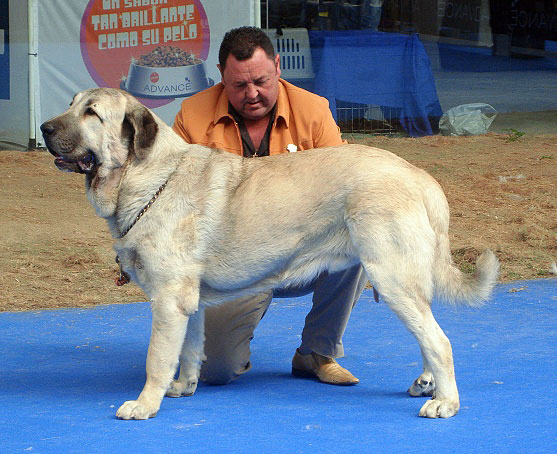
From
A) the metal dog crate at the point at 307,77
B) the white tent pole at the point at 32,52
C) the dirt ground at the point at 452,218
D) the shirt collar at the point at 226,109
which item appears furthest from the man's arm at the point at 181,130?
the metal dog crate at the point at 307,77

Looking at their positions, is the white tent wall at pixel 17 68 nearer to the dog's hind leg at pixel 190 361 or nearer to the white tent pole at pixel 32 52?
the white tent pole at pixel 32 52

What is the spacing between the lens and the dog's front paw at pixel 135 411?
382cm

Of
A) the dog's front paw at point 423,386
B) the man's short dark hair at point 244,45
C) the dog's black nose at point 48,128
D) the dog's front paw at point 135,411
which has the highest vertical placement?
the man's short dark hair at point 244,45

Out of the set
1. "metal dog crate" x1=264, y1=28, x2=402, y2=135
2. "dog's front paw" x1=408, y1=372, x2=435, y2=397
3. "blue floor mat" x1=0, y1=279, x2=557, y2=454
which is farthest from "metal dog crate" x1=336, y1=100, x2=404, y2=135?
"dog's front paw" x1=408, y1=372, x2=435, y2=397

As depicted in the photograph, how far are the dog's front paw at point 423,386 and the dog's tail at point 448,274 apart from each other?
385 mm

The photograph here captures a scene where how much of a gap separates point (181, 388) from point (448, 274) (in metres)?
1.39

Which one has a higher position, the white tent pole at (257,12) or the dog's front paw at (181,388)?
the white tent pole at (257,12)

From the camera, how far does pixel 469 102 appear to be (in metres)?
12.7

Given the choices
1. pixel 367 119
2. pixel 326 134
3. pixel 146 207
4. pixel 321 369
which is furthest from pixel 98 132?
pixel 367 119

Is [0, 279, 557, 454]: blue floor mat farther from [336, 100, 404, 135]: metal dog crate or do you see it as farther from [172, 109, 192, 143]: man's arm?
[336, 100, 404, 135]: metal dog crate

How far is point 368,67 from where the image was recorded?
11500mm

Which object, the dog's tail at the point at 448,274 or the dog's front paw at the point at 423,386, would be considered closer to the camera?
the dog's tail at the point at 448,274

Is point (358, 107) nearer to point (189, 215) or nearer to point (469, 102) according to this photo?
point (469, 102)

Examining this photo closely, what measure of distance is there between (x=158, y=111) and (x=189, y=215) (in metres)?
6.77
